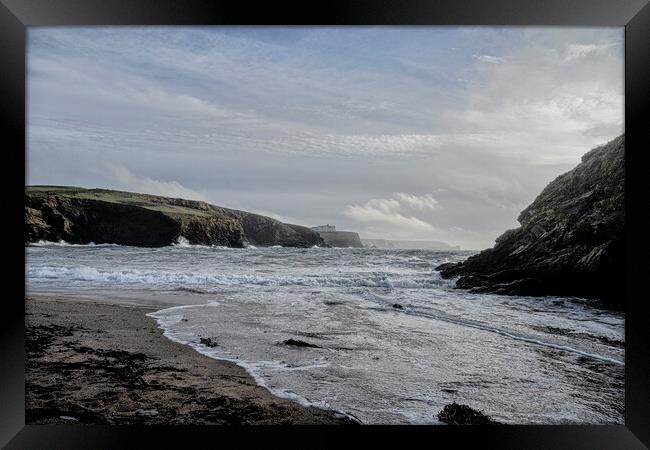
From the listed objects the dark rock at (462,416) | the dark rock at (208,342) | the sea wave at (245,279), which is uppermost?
the sea wave at (245,279)

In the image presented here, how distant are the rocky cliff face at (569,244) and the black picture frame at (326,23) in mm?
479

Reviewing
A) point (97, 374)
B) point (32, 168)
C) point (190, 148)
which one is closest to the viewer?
point (97, 374)

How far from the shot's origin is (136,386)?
2.42 meters

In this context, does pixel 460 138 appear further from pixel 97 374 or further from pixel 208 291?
pixel 97 374

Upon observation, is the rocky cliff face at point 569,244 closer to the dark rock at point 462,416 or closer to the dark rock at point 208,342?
the dark rock at point 462,416

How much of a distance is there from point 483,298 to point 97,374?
2935 millimetres

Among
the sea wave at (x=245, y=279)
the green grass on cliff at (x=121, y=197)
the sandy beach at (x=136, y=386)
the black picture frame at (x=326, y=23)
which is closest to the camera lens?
the black picture frame at (x=326, y=23)

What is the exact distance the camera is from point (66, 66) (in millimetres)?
2791

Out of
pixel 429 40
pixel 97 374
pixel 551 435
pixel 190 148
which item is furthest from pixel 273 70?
pixel 551 435

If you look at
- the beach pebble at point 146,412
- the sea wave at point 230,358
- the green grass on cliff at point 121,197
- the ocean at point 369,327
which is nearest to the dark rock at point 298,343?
the ocean at point 369,327

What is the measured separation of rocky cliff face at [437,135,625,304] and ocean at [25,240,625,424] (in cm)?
14

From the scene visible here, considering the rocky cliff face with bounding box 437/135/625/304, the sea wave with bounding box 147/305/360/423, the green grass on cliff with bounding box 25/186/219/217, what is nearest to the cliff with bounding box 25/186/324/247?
the green grass on cliff with bounding box 25/186/219/217

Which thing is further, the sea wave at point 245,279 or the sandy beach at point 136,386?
the sea wave at point 245,279

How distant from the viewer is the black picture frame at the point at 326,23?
216cm
